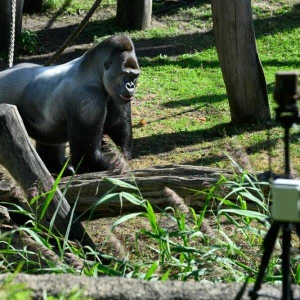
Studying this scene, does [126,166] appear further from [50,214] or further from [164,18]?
[164,18]

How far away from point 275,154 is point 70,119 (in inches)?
67.6

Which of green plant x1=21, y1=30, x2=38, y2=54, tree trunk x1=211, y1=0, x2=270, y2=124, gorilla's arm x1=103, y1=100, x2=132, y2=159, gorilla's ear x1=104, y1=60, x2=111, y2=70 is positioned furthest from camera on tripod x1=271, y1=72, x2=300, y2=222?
green plant x1=21, y1=30, x2=38, y2=54

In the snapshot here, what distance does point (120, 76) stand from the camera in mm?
5281

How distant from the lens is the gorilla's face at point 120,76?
5.29 m

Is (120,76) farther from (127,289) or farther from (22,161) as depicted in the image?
(127,289)

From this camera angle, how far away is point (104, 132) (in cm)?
566

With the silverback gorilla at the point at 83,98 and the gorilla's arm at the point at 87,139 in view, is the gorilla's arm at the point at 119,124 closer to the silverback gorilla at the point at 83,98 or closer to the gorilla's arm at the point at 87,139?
the silverback gorilla at the point at 83,98

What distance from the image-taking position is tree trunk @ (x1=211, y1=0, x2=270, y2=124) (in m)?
6.44

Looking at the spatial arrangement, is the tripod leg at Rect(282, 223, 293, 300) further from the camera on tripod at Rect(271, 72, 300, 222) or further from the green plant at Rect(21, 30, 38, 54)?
the green plant at Rect(21, 30, 38, 54)

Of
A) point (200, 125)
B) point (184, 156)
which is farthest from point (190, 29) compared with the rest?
point (184, 156)

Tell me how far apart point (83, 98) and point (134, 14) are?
4575 mm

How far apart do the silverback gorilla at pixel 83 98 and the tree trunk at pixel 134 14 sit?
4.07 meters

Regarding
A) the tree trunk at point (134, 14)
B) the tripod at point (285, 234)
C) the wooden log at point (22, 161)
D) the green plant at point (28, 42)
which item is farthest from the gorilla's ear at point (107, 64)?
the tree trunk at point (134, 14)

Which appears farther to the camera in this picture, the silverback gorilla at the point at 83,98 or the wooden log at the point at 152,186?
the silverback gorilla at the point at 83,98
